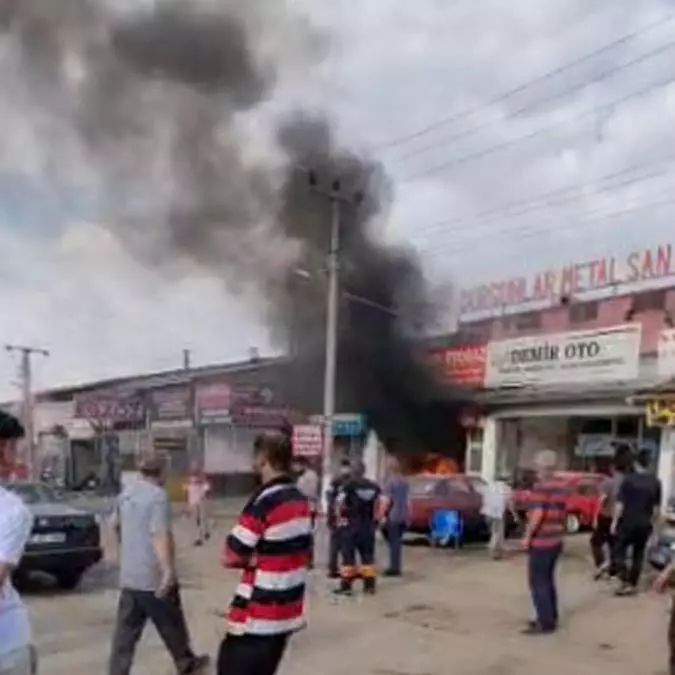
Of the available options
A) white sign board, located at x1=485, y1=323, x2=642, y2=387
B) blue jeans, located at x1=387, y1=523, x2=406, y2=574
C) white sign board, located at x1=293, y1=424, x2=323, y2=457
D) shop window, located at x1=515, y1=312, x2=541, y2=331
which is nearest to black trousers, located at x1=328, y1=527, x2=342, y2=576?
blue jeans, located at x1=387, y1=523, x2=406, y2=574

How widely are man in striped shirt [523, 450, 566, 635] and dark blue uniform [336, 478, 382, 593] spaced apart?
2620 mm

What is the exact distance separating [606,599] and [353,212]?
1827 cm

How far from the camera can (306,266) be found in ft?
97.9

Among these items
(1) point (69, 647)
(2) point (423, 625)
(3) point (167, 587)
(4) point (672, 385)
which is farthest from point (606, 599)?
(4) point (672, 385)

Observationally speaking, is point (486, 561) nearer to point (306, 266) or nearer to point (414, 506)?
point (414, 506)

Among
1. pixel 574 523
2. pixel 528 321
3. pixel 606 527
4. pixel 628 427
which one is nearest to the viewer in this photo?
pixel 606 527

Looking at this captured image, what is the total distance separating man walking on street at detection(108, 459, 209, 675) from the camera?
21.6ft

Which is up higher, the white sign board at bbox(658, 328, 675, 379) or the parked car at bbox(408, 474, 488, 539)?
the white sign board at bbox(658, 328, 675, 379)

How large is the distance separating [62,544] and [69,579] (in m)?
0.49

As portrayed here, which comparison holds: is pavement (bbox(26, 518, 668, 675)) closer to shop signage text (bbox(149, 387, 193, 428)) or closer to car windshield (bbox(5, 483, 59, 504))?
car windshield (bbox(5, 483, 59, 504))

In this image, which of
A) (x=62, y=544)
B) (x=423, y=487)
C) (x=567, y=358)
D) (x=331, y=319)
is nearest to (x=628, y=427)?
(x=567, y=358)

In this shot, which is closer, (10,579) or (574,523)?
(10,579)

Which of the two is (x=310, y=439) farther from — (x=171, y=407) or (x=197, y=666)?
(x=171, y=407)

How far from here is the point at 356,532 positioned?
11930 mm
